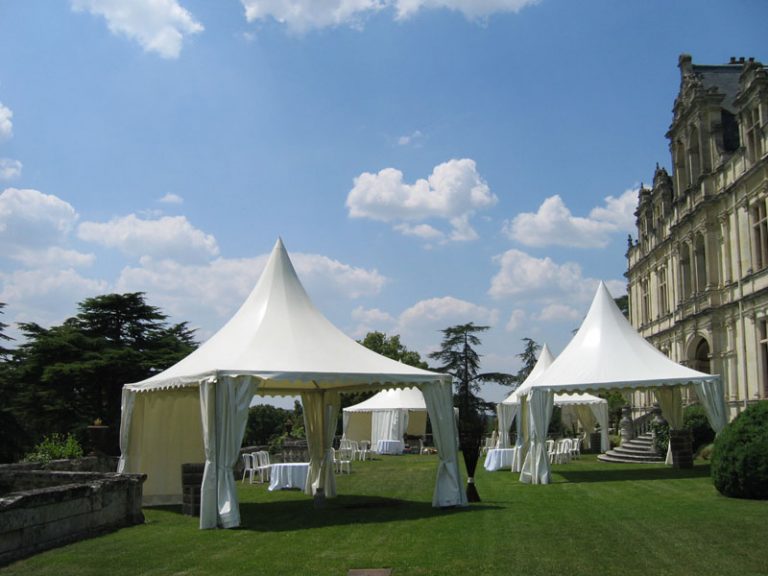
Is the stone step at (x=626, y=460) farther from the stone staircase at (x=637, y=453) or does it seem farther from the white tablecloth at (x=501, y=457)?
A: the white tablecloth at (x=501, y=457)

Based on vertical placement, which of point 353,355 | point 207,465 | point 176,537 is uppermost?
point 353,355

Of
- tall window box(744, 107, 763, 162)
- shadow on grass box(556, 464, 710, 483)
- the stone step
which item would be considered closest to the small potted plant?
shadow on grass box(556, 464, 710, 483)

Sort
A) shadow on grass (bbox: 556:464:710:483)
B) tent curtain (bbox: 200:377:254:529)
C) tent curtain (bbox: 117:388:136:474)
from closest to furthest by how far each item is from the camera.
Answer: tent curtain (bbox: 200:377:254:529)
tent curtain (bbox: 117:388:136:474)
shadow on grass (bbox: 556:464:710:483)

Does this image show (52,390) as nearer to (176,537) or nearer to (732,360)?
(176,537)

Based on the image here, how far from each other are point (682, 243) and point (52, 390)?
76.1 ft

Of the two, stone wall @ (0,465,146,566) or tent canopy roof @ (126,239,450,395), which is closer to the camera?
stone wall @ (0,465,146,566)

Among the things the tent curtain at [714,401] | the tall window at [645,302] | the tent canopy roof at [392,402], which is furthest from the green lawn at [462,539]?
the tall window at [645,302]

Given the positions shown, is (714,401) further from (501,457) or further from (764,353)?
(501,457)

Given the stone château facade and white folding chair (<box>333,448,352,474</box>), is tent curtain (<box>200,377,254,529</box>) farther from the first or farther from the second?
the stone château facade

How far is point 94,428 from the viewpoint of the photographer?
15.9 meters

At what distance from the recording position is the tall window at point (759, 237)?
1912 centimetres

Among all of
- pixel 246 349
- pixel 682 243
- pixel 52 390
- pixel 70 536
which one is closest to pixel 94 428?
pixel 246 349

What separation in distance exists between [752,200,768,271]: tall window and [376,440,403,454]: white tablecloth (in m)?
15.6

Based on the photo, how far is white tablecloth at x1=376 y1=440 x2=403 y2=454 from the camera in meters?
29.8
